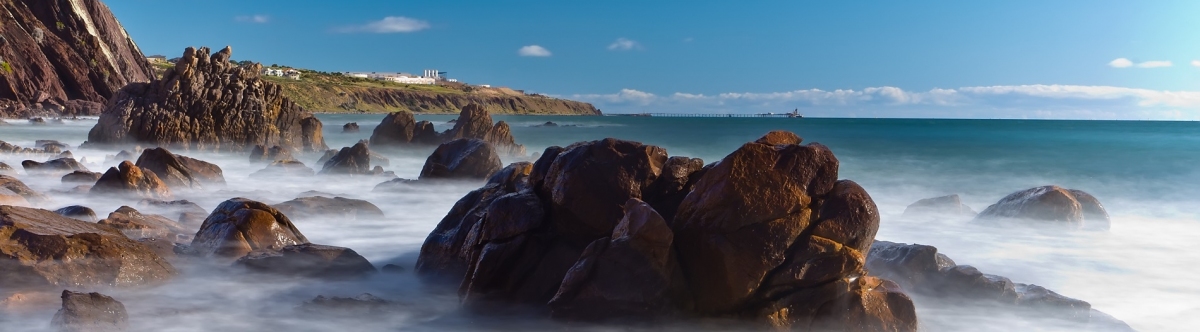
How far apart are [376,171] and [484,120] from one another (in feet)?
45.6

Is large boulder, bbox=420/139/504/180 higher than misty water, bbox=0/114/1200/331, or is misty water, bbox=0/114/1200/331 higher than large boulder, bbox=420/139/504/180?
large boulder, bbox=420/139/504/180

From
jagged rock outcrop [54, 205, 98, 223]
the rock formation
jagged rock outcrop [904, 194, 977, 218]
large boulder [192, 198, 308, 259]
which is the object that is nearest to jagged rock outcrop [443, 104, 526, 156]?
jagged rock outcrop [904, 194, 977, 218]

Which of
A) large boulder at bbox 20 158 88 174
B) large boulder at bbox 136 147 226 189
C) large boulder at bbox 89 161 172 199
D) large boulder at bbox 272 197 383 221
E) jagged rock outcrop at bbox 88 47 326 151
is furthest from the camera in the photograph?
jagged rock outcrop at bbox 88 47 326 151

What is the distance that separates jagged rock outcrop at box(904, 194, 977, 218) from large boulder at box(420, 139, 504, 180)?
325 inches

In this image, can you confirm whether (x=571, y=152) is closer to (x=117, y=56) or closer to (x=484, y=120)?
(x=484, y=120)

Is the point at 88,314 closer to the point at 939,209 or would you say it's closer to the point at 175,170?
the point at 175,170

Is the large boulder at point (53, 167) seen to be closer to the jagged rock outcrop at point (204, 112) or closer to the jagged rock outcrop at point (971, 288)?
the jagged rock outcrop at point (204, 112)

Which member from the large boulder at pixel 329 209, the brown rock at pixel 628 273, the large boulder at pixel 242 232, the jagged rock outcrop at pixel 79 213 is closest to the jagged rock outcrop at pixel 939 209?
the large boulder at pixel 329 209

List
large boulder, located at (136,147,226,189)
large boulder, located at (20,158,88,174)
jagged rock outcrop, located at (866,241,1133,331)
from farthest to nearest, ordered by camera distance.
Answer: large boulder, located at (20,158,88,174)
large boulder, located at (136,147,226,189)
jagged rock outcrop, located at (866,241,1133,331)

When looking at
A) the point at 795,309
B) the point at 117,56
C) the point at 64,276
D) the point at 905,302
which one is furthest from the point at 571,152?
the point at 117,56

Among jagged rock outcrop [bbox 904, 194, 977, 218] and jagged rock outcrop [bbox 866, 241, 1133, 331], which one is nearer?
jagged rock outcrop [bbox 866, 241, 1133, 331]

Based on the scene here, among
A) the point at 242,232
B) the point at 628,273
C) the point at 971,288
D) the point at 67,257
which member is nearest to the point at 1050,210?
the point at 971,288

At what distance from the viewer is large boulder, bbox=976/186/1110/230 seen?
13414mm

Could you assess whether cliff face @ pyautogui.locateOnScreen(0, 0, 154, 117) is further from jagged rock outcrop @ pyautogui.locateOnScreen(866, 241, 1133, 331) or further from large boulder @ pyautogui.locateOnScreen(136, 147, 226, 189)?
jagged rock outcrop @ pyautogui.locateOnScreen(866, 241, 1133, 331)
